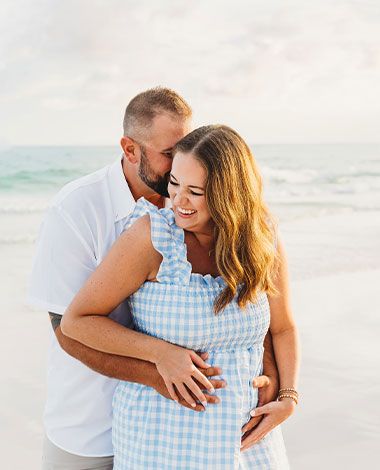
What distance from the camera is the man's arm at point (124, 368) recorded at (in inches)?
83.8

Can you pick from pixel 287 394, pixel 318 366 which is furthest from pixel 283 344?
pixel 318 366

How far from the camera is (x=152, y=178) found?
2.41 metres

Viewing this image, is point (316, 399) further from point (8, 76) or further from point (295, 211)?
point (8, 76)

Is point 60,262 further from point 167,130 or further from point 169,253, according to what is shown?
point 167,130

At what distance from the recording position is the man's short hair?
2436 millimetres

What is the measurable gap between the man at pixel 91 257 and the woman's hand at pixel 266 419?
182 millimetres

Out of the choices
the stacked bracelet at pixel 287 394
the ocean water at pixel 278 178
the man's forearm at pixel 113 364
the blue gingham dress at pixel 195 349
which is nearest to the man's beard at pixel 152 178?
the blue gingham dress at pixel 195 349

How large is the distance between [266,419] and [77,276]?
658 millimetres

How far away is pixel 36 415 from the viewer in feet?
15.5

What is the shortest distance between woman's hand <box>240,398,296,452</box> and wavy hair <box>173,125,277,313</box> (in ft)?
1.02

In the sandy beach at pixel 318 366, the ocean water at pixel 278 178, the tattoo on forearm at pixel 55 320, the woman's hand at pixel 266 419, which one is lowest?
the ocean water at pixel 278 178

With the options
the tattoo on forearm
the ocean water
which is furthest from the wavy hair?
the ocean water

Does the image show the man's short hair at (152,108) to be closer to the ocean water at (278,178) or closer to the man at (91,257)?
the man at (91,257)

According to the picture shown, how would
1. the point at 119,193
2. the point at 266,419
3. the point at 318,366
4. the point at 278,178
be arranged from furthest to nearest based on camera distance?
1. the point at 278,178
2. the point at 318,366
3. the point at 119,193
4. the point at 266,419
